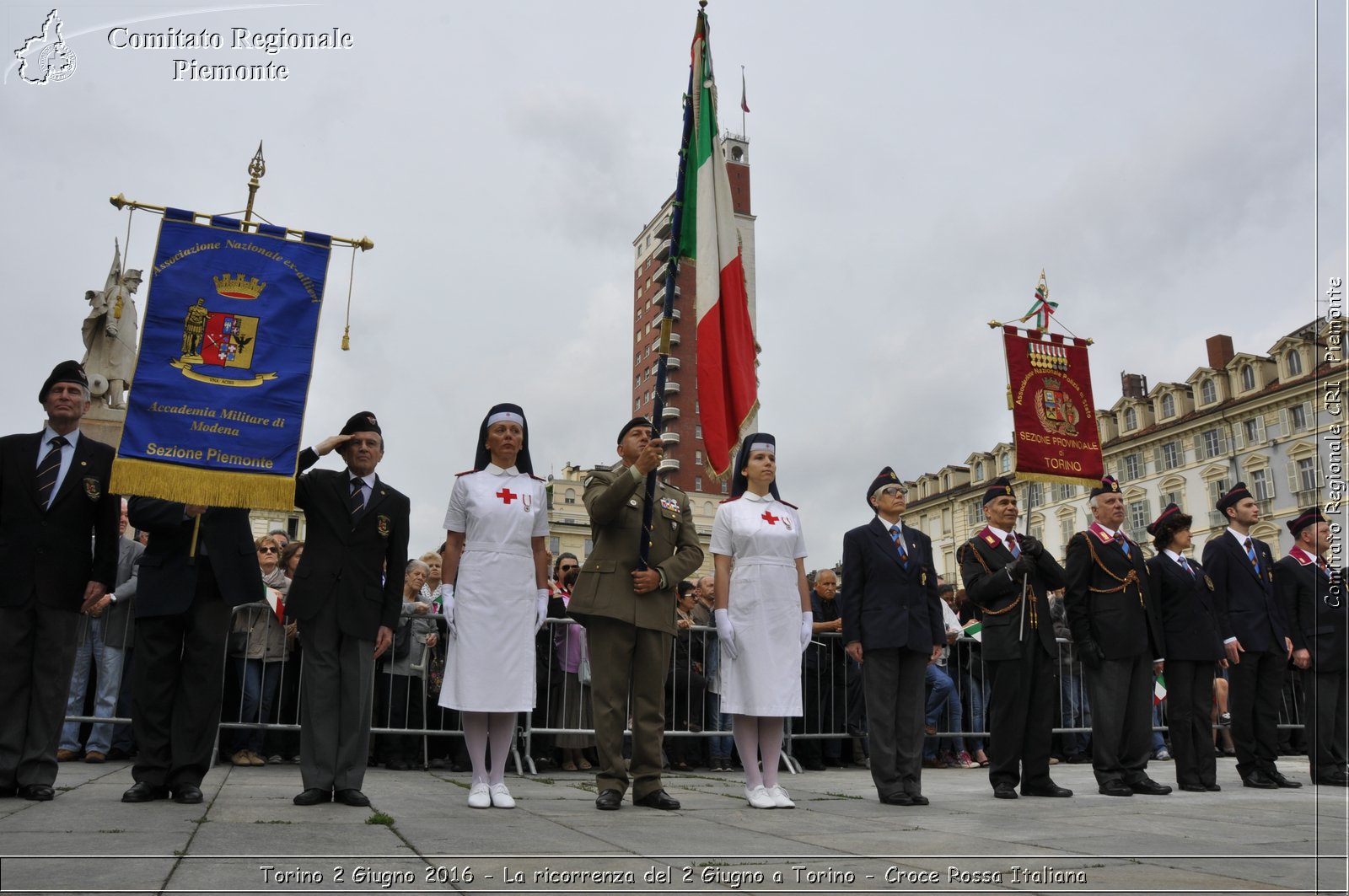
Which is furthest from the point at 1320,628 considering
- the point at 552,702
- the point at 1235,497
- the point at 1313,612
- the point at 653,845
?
the point at 653,845

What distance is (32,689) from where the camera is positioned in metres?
5.87

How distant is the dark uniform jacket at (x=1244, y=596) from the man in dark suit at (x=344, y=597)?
6.83 meters

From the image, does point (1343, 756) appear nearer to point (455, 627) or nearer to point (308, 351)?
point (455, 627)

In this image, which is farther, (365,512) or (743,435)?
(743,435)

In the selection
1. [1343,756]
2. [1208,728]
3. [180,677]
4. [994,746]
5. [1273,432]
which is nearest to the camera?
[180,677]

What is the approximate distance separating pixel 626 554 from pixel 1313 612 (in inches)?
267

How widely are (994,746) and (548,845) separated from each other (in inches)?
172

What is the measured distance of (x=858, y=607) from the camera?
293 inches

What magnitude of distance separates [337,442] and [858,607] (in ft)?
12.2

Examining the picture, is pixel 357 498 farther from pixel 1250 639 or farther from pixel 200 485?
pixel 1250 639

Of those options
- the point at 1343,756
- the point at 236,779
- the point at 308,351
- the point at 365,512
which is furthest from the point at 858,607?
the point at 1343,756

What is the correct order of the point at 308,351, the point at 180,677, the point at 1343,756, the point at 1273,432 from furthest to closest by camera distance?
the point at 1273,432 < the point at 1343,756 < the point at 308,351 < the point at 180,677

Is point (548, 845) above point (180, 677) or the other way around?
the other way around

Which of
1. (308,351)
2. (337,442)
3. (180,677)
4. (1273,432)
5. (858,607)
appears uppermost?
(1273,432)
